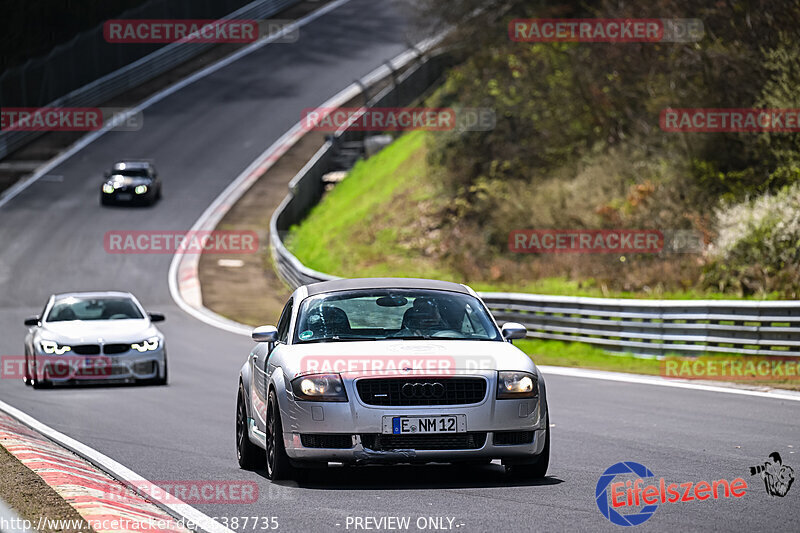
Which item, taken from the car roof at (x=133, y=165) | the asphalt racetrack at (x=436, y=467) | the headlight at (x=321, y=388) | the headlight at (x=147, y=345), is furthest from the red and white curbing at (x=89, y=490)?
the car roof at (x=133, y=165)

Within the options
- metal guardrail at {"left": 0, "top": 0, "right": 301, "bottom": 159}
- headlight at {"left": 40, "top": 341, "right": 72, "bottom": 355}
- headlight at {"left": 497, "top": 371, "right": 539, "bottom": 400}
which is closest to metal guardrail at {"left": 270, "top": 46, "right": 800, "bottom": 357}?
headlight at {"left": 40, "top": 341, "right": 72, "bottom": 355}

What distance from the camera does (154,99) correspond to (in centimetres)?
6425

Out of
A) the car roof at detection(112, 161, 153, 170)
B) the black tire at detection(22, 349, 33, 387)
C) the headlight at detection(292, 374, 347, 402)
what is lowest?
the car roof at detection(112, 161, 153, 170)

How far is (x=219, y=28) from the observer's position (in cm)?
7462

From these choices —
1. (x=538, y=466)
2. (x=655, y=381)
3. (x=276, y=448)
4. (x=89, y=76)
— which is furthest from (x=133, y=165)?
(x=538, y=466)

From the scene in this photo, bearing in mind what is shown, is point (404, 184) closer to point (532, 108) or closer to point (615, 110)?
point (532, 108)

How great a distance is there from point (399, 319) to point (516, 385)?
5.42ft

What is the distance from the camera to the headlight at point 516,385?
9203mm

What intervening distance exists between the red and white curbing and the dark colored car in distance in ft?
124

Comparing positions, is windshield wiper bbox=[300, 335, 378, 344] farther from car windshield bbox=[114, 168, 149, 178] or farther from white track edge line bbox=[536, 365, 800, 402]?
car windshield bbox=[114, 168, 149, 178]

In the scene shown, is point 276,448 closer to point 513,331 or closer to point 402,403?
point 402,403

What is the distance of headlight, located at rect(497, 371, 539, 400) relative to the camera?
9203 mm

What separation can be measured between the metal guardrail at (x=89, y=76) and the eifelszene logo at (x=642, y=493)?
50.3 m

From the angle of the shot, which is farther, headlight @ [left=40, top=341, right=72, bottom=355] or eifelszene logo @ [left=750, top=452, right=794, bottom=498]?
headlight @ [left=40, top=341, right=72, bottom=355]
